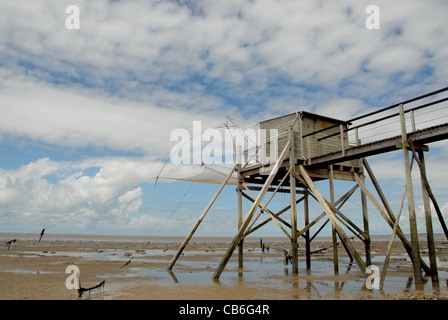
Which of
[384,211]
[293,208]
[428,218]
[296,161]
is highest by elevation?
[296,161]

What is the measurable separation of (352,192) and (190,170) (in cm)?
854

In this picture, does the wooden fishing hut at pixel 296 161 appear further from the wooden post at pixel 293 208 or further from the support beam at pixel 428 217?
the support beam at pixel 428 217

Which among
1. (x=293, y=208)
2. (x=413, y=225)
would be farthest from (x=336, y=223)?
(x=413, y=225)

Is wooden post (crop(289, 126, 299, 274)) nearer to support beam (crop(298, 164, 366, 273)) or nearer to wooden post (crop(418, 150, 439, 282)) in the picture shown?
support beam (crop(298, 164, 366, 273))

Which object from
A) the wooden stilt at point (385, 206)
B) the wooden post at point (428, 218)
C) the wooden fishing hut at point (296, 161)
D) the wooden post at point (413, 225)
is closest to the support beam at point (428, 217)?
the wooden post at point (428, 218)

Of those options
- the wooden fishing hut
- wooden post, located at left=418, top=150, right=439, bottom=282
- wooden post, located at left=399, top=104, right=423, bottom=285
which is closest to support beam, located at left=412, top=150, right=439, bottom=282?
wooden post, located at left=418, top=150, right=439, bottom=282

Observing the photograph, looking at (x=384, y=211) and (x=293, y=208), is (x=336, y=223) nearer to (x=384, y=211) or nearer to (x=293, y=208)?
(x=293, y=208)

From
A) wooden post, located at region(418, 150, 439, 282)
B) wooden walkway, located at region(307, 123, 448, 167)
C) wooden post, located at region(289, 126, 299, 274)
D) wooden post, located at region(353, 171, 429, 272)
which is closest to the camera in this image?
wooden walkway, located at region(307, 123, 448, 167)

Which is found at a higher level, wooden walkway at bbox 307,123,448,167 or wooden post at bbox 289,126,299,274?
wooden walkway at bbox 307,123,448,167

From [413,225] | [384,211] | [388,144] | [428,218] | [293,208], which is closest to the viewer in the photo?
[413,225]

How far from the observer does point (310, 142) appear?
1652 cm

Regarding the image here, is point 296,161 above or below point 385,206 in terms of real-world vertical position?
above

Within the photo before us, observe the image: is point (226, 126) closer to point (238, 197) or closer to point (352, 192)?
point (238, 197)
